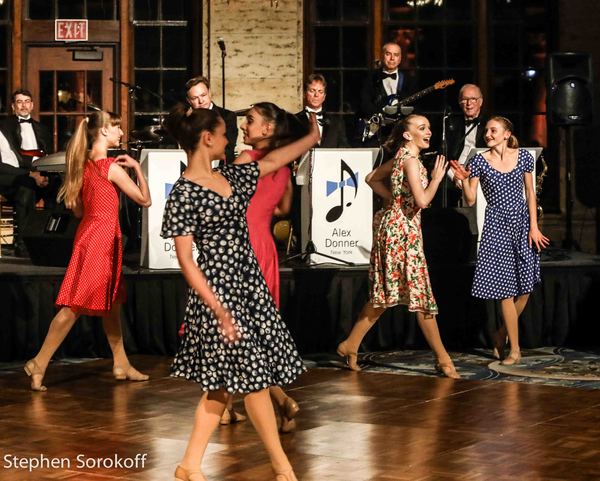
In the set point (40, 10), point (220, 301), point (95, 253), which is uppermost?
point (40, 10)

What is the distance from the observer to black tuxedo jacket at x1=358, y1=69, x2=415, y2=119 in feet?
33.1

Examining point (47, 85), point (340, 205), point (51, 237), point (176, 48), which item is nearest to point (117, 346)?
point (51, 237)

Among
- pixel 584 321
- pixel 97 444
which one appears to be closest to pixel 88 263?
pixel 97 444

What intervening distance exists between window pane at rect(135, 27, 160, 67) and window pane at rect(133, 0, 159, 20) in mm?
114

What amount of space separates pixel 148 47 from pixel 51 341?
631cm

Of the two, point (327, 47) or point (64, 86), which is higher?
point (327, 47)

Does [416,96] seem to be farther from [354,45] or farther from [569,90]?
[354,45]

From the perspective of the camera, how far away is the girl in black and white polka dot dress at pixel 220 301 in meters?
4.51

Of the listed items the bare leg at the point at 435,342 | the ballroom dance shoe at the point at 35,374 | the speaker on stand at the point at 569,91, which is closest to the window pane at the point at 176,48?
the speaker on stand at the point at 569,91

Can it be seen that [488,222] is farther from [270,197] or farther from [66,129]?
[66,129]

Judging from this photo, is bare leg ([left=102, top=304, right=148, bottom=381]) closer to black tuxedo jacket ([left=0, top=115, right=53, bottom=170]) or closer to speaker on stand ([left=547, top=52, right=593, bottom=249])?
black tuxedo jacket ([left=0, top=115, right=53, bottom=170])

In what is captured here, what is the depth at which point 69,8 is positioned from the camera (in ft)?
41.8

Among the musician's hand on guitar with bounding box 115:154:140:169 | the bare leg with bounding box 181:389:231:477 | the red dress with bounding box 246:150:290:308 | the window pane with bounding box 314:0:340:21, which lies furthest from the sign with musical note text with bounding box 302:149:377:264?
the bare leg with bounding box 181:389:231:477

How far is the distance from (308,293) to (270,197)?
3154 millimetres
